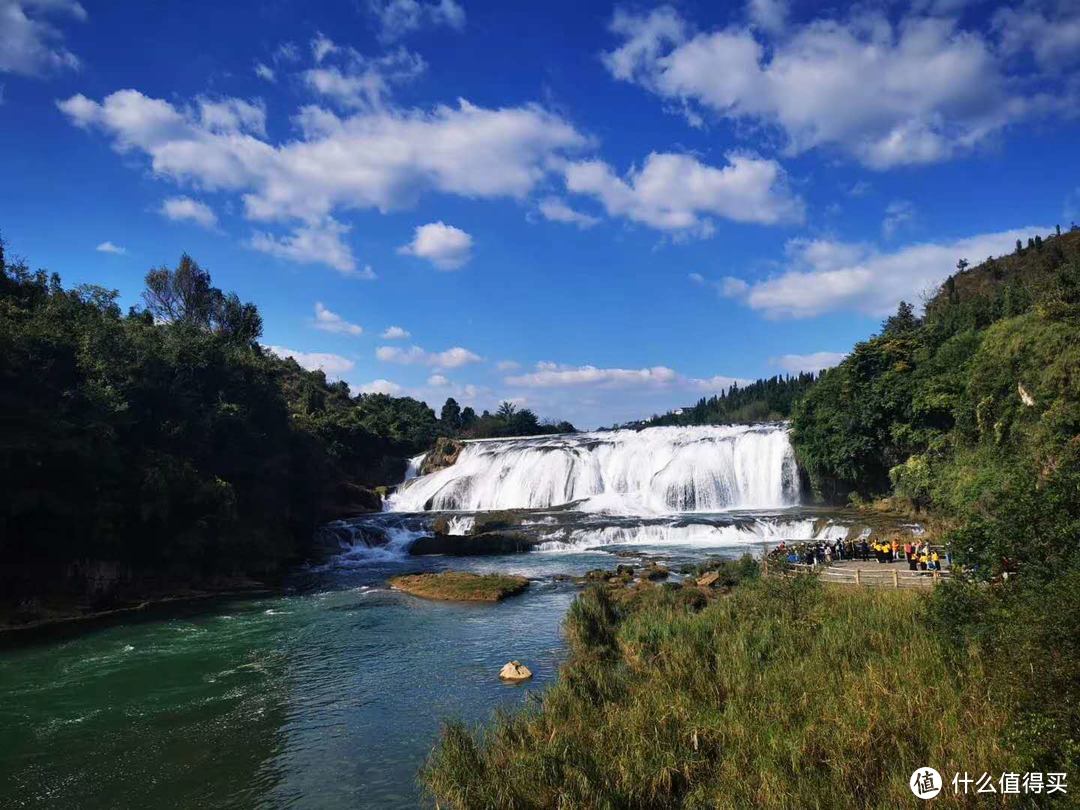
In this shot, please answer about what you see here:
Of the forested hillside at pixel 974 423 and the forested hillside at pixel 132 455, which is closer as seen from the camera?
the forested hillside at pixel 974 423

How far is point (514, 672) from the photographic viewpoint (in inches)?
504

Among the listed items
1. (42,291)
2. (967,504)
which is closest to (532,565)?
(967,504)

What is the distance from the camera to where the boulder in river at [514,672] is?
12688 mm

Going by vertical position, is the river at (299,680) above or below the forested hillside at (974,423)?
below

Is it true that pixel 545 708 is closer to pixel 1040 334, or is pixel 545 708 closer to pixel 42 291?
pixel 1040 334

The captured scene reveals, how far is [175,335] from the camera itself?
30.2m

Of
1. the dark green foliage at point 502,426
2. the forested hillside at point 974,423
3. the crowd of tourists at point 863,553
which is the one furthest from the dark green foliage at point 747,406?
the crowd of tourists at point 863,553

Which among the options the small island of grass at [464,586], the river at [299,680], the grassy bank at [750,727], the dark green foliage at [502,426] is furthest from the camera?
the dark green foliage at [502,426]

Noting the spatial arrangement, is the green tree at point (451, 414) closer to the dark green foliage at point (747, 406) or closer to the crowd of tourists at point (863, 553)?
the dark green foliage at point (747, 406)

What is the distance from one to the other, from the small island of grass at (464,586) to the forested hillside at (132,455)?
7843 millimetres

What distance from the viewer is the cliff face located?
175ft

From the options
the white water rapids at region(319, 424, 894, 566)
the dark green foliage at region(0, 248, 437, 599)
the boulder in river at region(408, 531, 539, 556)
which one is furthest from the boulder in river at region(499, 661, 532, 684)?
the boulder in river at region(408, 531, 539, 556)

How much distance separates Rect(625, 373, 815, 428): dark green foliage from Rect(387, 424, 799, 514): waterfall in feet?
127

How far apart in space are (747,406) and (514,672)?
89.3m
